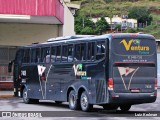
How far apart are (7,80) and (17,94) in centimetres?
854

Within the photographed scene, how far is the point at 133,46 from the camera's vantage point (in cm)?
1858

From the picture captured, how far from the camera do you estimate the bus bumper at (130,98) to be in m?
18.0

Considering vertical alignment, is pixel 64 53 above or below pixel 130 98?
above

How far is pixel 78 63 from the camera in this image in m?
20.0

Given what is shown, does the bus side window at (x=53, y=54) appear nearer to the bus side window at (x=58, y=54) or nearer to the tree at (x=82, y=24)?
the bus side window at (x=58, y=54)

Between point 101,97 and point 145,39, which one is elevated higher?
point 145,39

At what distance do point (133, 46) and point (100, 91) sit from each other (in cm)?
202

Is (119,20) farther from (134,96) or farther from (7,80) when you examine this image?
(134,96)

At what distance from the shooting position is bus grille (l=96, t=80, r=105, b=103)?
18.3m

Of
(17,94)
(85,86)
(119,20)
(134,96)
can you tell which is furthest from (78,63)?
(119,20)

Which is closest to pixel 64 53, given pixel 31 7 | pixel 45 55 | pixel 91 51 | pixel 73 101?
pixel 45 55

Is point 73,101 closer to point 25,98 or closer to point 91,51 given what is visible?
point 91,51

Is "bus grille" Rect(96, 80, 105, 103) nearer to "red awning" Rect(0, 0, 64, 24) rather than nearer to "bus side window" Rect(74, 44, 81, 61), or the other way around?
"bus side window" Rect(74, 44, 81, 61)

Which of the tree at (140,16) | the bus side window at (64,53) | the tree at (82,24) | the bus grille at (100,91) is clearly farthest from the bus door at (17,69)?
the tree at (140,16)
